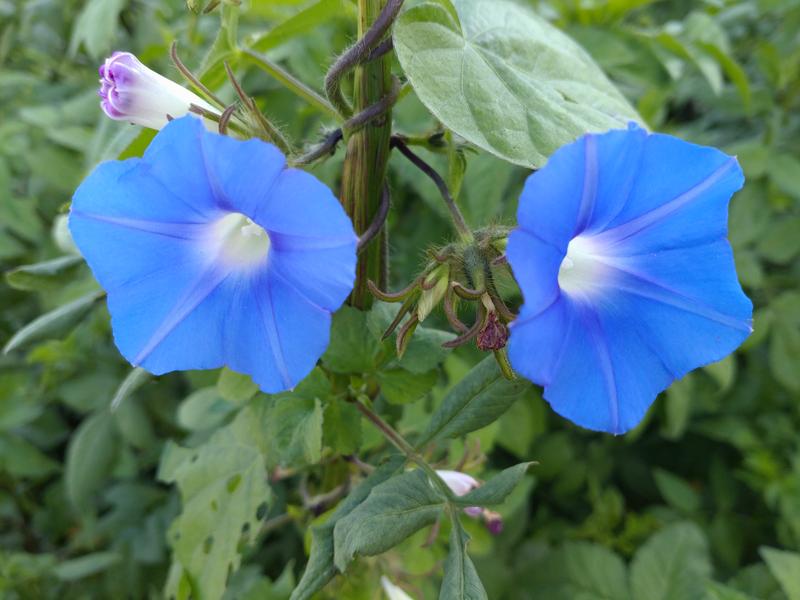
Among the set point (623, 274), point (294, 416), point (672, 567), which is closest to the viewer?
point (623, 274)

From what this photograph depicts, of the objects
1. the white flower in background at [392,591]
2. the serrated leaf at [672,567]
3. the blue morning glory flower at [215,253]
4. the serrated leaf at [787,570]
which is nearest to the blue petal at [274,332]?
the blue morning glory flower at [215,253]

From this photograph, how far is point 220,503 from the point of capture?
973 millimetres

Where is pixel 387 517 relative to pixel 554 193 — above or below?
below

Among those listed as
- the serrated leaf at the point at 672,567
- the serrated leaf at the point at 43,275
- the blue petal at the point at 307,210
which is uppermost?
the blue petal at the point at 307,210

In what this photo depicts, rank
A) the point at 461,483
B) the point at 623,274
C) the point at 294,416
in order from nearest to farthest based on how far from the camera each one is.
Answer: the point at 623,274 < the point at 294,416 < the point at 461,483

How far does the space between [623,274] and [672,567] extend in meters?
0.96

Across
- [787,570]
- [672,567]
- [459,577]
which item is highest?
[459,577]

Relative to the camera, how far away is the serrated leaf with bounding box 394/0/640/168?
2.10 feet

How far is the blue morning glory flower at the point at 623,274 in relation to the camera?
22.2 inches

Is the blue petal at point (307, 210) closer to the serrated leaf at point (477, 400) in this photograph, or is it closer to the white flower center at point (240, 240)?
the white flower center at point (240, 240)

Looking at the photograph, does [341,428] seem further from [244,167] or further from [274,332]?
[244,167]

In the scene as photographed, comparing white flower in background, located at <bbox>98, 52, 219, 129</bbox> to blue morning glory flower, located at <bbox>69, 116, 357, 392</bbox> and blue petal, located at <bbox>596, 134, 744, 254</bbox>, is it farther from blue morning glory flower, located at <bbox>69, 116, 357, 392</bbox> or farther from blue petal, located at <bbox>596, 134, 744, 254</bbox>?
blue petal, located at <bbox>596, 134, 744, 254</bbox>

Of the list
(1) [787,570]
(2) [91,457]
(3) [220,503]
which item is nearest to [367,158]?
(3) [220,503]

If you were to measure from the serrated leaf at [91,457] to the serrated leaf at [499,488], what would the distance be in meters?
1.17
